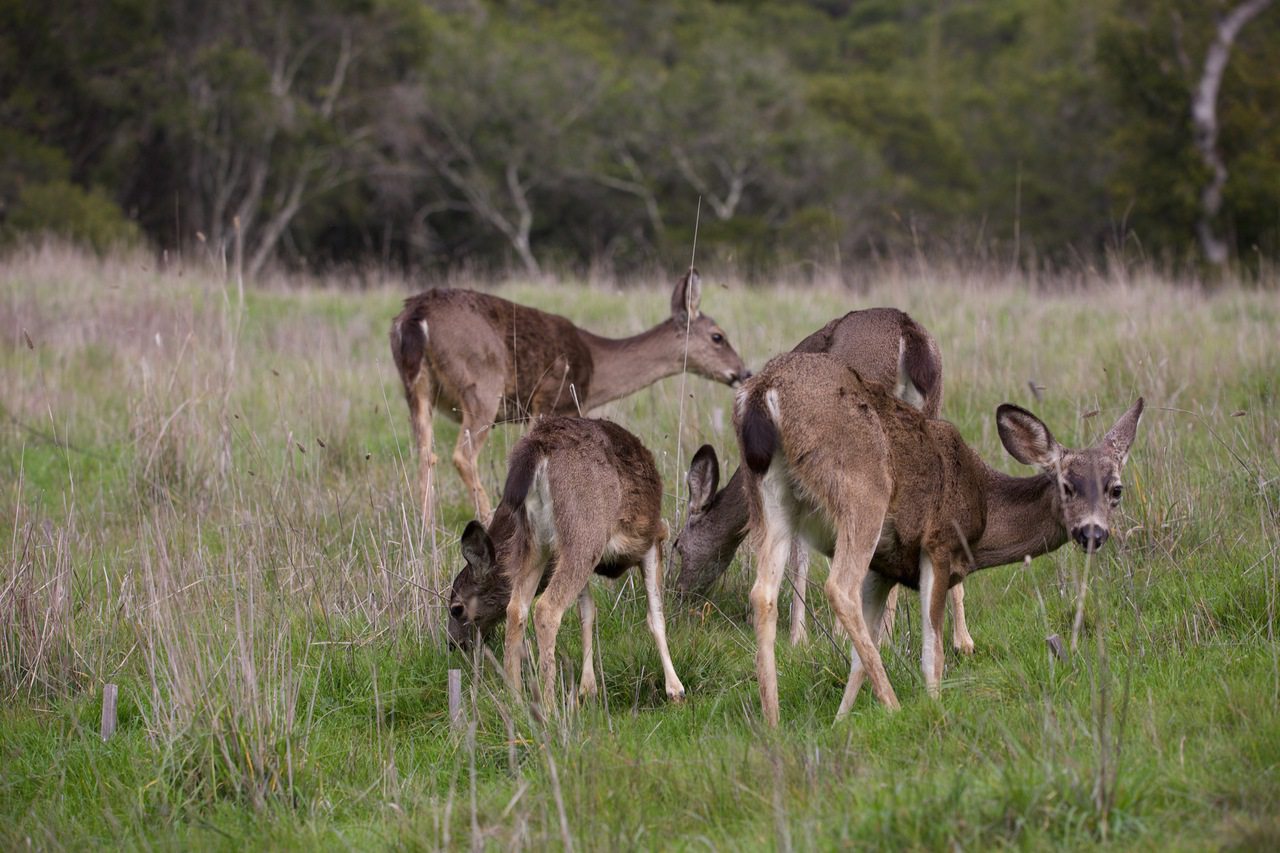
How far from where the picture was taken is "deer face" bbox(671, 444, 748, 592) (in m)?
7.04

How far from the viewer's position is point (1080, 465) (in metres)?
6.09

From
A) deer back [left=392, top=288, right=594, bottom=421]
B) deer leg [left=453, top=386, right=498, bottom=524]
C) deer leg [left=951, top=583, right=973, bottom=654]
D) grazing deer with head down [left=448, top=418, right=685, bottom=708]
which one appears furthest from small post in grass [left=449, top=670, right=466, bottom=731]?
deer back [left=392, top=288, right=594, bottom=421]

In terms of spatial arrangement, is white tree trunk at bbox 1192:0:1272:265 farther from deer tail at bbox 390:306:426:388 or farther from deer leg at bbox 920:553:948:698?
deer leg at bbox 920:553:948:698

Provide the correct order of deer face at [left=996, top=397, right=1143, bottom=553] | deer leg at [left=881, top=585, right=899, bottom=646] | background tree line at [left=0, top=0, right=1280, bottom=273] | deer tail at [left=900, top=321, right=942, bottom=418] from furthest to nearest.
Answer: background tree line at [left=0, top=0, right=1280, bottom=273] < deer tail at [left=900, top=321, right=942, bottom=418] < deer leg at [left=881, top=585, right=899, bottom=646] < deer face at [left=996, top=397, right=1143, bottom=553]

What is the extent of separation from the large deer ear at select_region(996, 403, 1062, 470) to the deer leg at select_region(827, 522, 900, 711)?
3.06 ft

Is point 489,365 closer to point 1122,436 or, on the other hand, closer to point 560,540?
point 560,540

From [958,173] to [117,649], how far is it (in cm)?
3928

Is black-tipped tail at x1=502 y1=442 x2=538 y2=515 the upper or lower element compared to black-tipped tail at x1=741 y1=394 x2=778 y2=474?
lower

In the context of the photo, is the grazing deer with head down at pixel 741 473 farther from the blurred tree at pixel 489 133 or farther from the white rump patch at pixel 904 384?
the blurred tree at pixel 489 133

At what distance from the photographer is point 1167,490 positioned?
23.5ft

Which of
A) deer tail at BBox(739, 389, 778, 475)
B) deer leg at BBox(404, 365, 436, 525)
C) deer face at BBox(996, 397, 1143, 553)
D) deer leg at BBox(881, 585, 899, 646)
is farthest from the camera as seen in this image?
deer leg at BBox(404, 365, 436, 525)

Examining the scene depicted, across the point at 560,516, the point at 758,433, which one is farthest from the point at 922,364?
the point at 560,516

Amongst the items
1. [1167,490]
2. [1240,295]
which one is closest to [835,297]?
[1240,295]

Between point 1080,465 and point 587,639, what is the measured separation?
7.32ft
